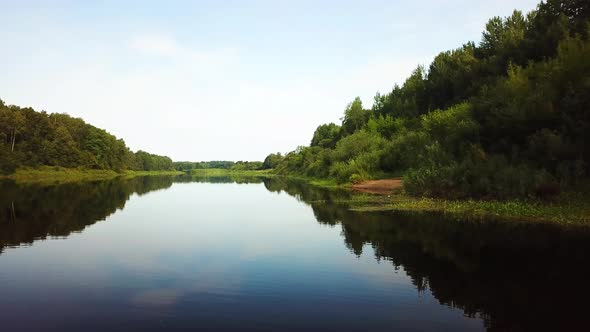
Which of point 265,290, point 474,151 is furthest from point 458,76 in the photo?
point 265,290

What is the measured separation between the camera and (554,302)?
44.0ft

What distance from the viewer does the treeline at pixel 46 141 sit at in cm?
11200

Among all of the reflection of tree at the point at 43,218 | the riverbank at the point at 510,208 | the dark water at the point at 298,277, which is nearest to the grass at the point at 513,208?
the riverbank at the point at 510,208

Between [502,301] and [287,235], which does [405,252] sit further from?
[287,235]

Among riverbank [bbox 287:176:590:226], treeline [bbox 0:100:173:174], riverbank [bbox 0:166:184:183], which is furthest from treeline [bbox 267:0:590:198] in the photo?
treeline [bbox 0:100:173:174]

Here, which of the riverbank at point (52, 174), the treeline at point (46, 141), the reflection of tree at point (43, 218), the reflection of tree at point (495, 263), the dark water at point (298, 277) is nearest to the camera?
the dark water at point (298, 277)

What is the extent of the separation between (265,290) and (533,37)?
59.0m

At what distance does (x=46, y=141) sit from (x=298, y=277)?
130 meters

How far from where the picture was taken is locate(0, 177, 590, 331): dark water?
40.4 feet

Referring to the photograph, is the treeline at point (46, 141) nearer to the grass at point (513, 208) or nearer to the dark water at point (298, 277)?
the dark water at point (298, 277)

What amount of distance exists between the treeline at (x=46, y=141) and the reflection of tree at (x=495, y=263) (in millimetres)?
111835

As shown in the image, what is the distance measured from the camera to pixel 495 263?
60.5 ft

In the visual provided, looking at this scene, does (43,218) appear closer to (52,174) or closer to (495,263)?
(495,263)

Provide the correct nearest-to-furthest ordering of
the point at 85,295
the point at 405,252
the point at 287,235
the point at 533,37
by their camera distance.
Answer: the point at 85,295
the point at 405,252
the point at 287,235
the point at 533,37
